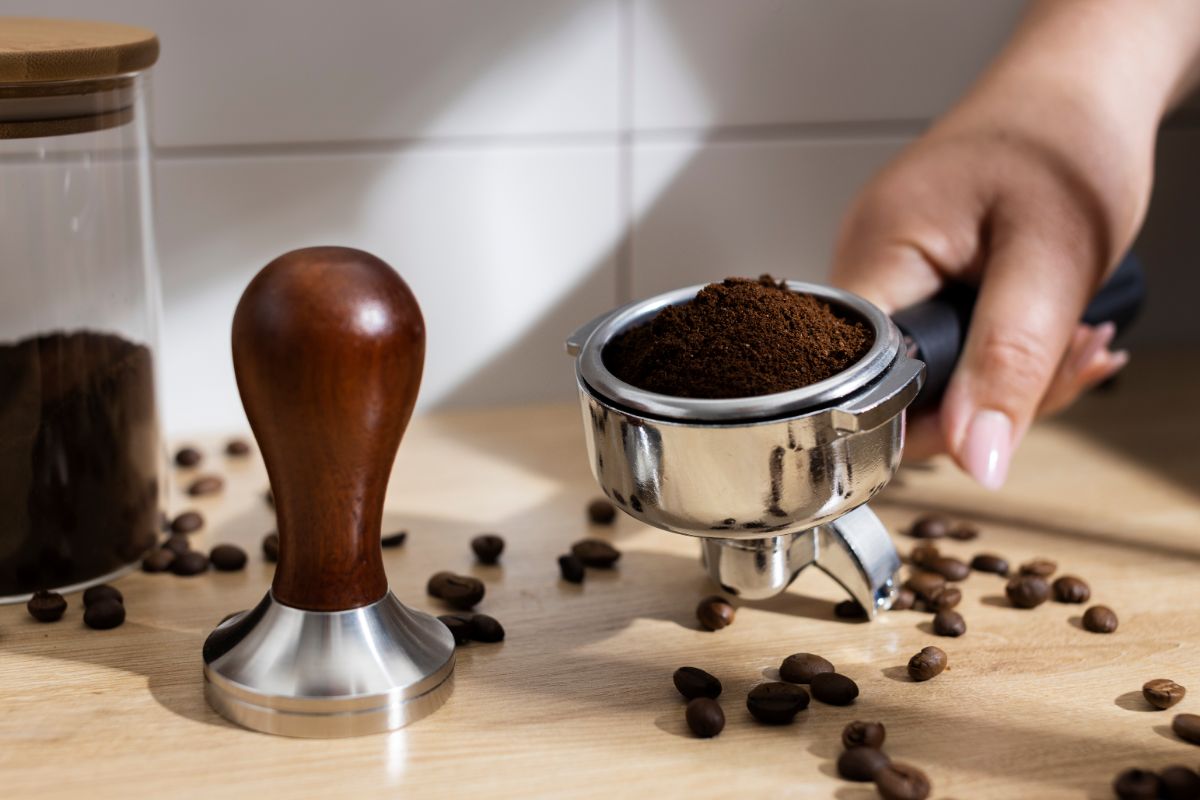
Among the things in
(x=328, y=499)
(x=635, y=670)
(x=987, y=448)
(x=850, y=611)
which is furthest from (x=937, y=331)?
(x=328, y=499)

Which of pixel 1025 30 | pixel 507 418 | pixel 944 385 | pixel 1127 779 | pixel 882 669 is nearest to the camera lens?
pixel 1127 779

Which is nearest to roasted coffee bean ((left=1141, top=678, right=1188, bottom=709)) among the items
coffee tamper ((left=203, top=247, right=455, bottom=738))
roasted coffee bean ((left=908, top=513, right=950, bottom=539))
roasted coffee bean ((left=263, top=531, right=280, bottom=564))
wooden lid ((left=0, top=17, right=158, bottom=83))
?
roasted coffee bean ((left=908, top=513, right=950, bottom=539))

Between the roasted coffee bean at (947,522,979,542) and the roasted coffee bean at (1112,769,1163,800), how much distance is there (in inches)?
10.8

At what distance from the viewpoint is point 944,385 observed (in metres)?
0.78

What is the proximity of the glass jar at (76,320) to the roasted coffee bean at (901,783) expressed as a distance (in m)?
0.44

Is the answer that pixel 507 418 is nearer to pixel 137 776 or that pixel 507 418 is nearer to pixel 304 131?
pixel 304 131

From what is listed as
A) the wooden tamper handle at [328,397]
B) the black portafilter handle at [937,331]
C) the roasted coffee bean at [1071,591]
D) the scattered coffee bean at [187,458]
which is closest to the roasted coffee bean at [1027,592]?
the roasted coffee bean at [1071,591]

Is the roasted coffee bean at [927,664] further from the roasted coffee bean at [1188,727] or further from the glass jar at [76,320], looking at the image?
the glass jar at [76,320]

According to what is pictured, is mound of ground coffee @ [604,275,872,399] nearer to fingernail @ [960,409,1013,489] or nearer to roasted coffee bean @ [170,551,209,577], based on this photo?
fingernail @ [960,409,1013,489]

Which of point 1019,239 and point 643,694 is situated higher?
point 1019,239

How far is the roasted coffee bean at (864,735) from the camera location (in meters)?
0.55

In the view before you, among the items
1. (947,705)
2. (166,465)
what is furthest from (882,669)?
(166,465)

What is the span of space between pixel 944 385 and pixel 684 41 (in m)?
0.38

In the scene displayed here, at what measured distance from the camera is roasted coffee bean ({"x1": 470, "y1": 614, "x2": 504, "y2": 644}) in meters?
0.65
